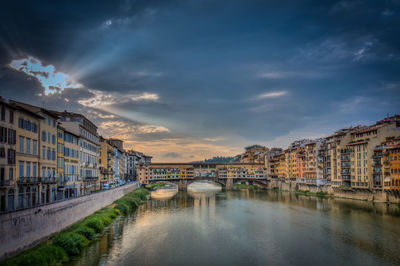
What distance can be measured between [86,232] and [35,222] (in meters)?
7.62

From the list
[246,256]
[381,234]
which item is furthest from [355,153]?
[246,256]

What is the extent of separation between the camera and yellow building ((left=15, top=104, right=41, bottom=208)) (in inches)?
1005

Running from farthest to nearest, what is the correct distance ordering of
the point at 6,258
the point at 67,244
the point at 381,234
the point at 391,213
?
the point at 391,213 < the point at 381,234 < the point at 67,244 < the point at 6,258

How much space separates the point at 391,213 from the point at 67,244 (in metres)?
44.8

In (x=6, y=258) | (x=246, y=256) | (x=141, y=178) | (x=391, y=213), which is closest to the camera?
(x=6, y=258)

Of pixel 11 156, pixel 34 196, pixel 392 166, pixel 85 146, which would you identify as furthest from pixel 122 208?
pixel 392 166

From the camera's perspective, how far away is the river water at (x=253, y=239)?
26406 millimetres

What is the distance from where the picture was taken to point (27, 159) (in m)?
27.0

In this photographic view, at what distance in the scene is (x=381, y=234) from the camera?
34.4m

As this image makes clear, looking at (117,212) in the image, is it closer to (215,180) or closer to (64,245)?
(64,245)

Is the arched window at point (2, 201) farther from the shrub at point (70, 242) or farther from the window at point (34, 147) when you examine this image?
the window at point (34, 147)

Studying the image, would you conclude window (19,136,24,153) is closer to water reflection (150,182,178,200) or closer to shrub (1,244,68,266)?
shrub (1,244,68,266)

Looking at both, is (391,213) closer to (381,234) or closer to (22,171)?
(381,234)

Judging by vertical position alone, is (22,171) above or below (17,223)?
above
